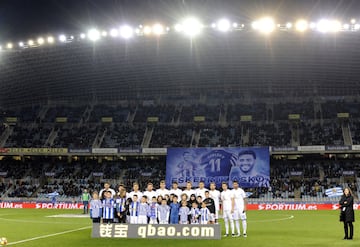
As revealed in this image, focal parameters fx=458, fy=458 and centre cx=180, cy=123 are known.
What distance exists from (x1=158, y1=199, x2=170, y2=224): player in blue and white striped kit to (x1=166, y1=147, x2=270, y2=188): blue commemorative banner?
27.2 m

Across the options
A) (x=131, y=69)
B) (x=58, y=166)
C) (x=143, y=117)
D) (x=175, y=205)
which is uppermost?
(x=131, y=69)

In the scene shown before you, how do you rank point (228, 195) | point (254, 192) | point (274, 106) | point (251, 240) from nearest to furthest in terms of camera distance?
point (251, 240) < point (228, 195) < point (254, 192) < point (274, 106)

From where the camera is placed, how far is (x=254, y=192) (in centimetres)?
4719

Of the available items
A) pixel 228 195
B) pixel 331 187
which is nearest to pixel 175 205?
pixel 228 195

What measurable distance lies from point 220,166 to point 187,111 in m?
17.6

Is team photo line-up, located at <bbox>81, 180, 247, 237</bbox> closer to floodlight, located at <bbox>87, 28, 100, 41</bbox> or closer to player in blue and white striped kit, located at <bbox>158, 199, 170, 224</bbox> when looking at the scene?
player in blue and white striped kit, located at <bbox>158, 199, 170, 224</bbox>

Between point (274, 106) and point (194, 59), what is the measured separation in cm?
1412

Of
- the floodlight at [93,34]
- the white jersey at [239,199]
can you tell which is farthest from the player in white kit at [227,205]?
the floodlight at [93,34]

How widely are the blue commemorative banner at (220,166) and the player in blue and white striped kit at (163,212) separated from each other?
27180 mm

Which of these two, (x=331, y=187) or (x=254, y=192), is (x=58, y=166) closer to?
(x=254, y=192)

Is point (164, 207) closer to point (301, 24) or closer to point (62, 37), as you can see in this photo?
point (301, 24)

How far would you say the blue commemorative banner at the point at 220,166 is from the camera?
45125mm

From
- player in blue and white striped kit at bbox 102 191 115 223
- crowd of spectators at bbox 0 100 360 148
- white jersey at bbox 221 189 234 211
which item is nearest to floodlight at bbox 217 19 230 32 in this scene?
crowd of spectators at bbox 0 100 360 148

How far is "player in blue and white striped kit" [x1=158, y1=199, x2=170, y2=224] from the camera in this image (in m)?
18.2
